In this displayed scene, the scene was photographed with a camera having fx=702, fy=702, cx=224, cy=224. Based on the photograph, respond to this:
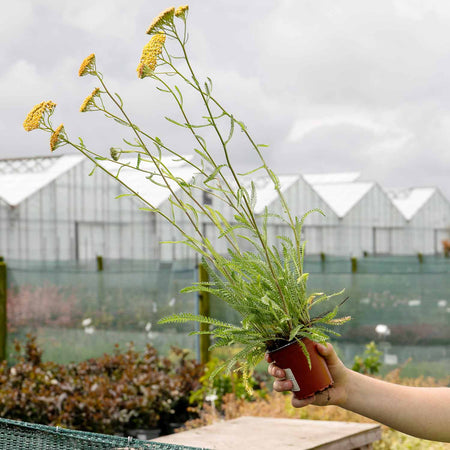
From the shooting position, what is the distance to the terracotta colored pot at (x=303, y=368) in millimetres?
1463

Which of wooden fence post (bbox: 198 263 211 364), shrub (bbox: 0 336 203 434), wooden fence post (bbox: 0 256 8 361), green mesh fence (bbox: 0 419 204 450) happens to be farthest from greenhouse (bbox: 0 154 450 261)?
green mesh fence (bbox: 0 419 204 450)

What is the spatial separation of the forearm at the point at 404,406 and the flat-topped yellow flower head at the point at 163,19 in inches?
33.2

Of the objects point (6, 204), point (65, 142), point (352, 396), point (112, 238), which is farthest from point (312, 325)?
point (112, 238)

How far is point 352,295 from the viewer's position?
209 inches

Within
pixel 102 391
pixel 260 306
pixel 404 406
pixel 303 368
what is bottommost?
pixel 102 391

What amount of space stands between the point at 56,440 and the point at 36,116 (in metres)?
0.76

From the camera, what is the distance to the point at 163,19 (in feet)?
4.31

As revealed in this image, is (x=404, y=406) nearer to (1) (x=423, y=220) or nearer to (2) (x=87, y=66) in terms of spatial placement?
(2) (x=87, y=66)

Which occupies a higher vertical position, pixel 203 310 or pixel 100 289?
pixel 100 289

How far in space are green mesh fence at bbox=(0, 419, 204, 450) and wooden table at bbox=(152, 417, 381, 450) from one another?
1.18 m

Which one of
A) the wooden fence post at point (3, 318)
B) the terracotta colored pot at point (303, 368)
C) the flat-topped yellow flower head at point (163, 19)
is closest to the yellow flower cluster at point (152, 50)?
the flat-topped yellow flower head at point (163, 19)

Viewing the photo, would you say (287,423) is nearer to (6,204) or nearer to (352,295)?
(352,295)

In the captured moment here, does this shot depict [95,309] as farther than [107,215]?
No

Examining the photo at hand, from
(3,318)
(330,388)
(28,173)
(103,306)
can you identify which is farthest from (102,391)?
(28,173)
